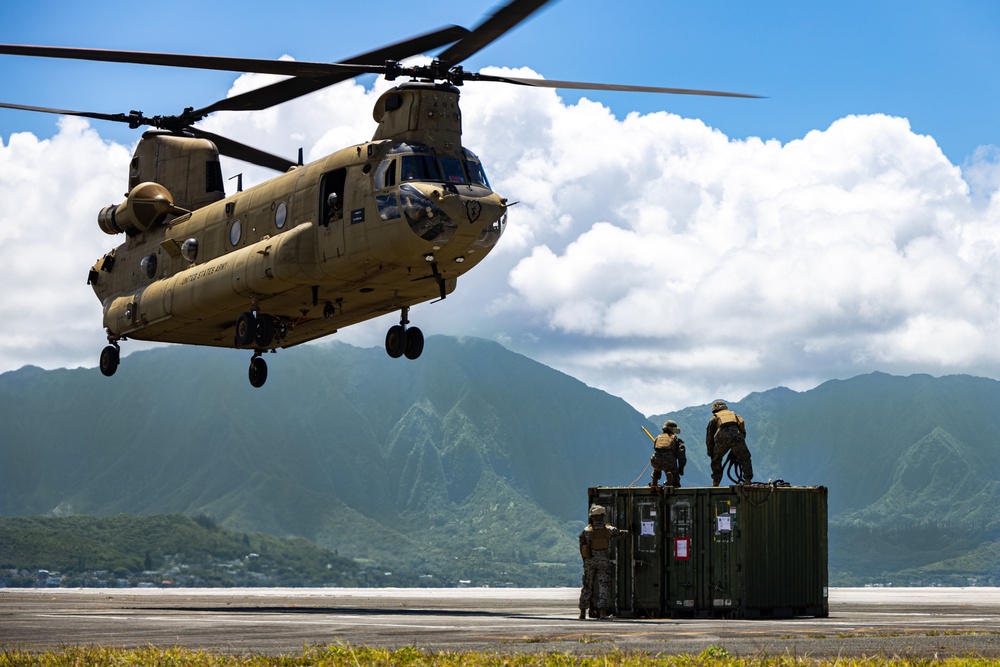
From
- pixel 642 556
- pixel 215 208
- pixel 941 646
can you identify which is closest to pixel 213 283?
pixel 215 208

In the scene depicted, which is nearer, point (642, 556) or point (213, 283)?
point (642, 556)

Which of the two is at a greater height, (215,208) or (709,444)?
(215,208)

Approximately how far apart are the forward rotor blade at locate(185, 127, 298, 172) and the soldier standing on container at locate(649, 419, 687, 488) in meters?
15.3

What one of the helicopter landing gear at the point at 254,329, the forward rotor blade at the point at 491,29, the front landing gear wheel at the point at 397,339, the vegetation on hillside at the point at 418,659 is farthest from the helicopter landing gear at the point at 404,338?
the vegetation on hillside at the point at 418,659

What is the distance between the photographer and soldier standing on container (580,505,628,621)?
25062 millimetres

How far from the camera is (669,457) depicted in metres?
26.1

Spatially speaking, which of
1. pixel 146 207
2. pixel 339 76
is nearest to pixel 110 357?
pixel 146 207

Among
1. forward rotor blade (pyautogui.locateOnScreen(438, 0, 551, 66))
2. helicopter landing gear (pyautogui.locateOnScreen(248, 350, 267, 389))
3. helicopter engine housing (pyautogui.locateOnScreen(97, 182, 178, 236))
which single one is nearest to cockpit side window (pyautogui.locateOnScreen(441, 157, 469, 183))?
forward rotor blade (pyautogui.locateOnScreen(438, 0, 551, 66))

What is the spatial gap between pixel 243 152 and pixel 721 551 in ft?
65.3

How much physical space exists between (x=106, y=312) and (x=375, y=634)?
2293cm

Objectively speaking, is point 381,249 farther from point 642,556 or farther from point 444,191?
point 642,556

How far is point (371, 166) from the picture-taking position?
1195 inches

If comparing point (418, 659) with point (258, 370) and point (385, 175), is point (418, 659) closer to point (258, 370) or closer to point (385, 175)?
point (385, 175)

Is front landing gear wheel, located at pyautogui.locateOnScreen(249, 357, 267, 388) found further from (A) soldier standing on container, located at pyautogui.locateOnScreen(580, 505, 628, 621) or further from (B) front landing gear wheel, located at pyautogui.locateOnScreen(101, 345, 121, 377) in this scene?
(A) soldier standing on container, located at pyautogui.locateOnScreen(580, 505, 628, 621)
